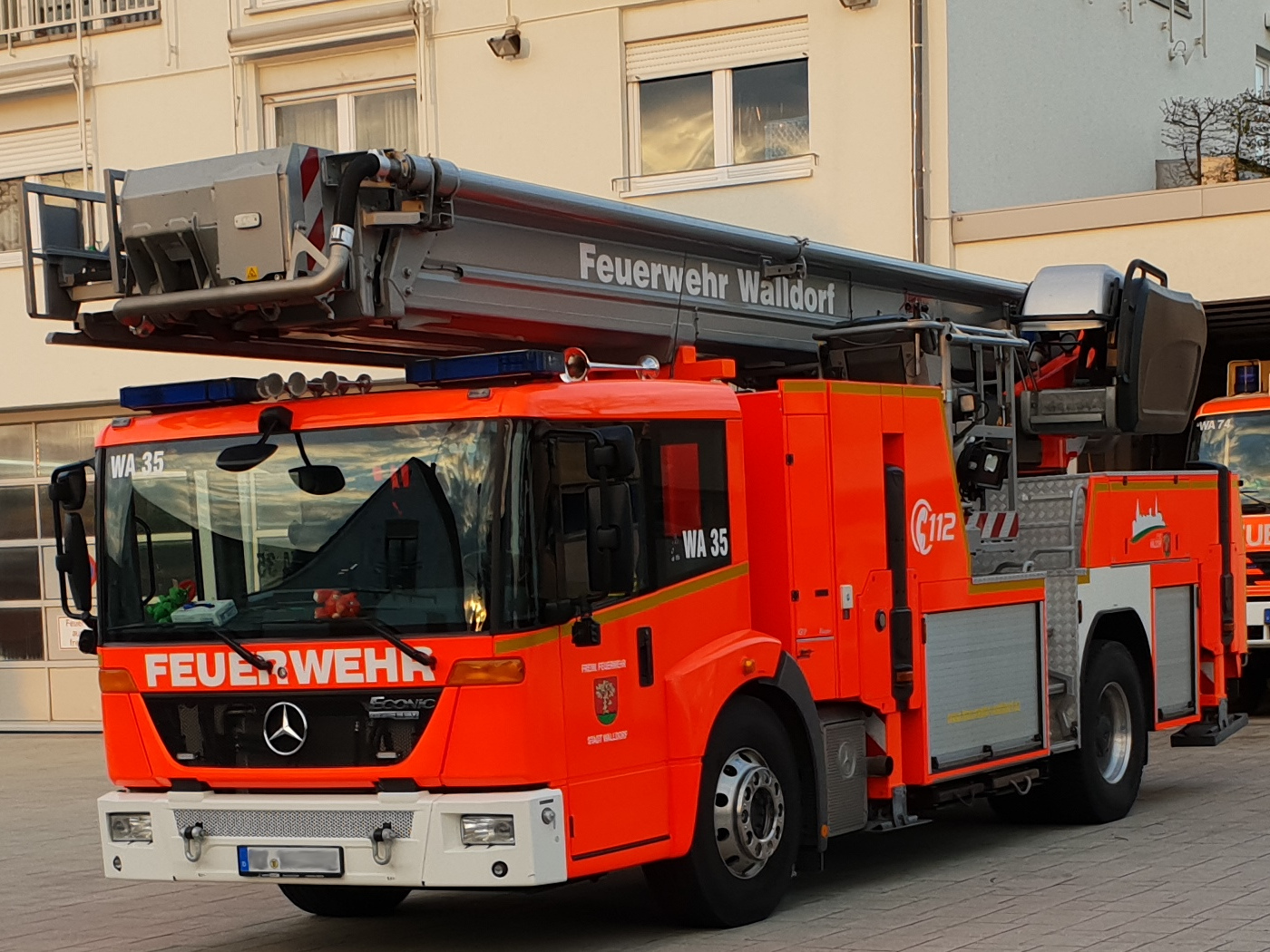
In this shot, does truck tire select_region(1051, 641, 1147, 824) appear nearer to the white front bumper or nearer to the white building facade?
the white front bumper

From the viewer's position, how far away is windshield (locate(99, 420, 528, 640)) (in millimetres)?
7473

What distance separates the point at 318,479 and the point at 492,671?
1.10 meters

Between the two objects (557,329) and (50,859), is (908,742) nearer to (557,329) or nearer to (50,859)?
(557,329)

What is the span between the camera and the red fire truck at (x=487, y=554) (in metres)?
7.41

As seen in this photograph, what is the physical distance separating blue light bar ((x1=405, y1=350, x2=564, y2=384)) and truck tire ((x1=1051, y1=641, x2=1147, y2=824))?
4623 millimetres

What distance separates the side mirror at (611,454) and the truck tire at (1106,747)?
444 cm

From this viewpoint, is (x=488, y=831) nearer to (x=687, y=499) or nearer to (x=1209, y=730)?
(x=687, y=499)

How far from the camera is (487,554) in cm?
742

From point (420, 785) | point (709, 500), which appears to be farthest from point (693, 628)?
point (420, 785)

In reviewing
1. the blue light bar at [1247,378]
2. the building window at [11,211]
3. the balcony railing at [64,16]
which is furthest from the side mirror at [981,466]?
the building window at [11,211]

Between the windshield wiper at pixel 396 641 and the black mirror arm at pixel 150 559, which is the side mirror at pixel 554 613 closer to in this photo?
the windshield wiper at pixel 396 641

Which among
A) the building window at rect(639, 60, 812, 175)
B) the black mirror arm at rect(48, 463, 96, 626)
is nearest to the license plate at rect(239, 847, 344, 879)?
the black mirror arm at rect(48, 463, 96, 626)

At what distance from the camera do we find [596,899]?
940cm

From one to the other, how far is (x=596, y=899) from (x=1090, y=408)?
14.4 feet
